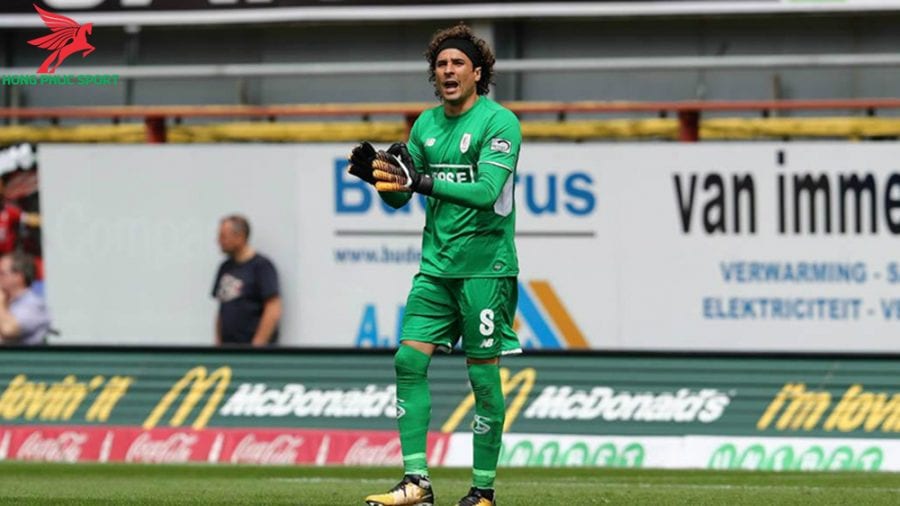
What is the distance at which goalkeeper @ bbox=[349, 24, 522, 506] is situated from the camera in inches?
361

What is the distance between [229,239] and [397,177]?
32.9ft

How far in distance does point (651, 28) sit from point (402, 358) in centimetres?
1148

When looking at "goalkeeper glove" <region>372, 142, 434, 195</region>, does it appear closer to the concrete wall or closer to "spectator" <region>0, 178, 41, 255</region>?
the concrete wall

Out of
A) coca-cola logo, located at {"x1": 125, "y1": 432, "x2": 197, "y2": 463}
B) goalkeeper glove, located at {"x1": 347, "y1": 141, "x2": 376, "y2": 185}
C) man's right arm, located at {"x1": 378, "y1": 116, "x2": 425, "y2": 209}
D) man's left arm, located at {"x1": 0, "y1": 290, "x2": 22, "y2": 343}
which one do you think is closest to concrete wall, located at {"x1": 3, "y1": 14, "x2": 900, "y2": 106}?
man's left arm, located at {"x1": 0, "y1": 290, "x2": 22, "y2": 343}

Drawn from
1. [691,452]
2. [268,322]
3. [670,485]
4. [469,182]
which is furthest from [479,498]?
[268,322]

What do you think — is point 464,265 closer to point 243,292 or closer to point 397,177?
point 397,177

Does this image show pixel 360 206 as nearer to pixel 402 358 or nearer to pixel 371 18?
pixel 371 18

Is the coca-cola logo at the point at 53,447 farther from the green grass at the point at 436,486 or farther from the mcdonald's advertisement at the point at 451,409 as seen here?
the green grass at the point at 436,486

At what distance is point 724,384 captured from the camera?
A: 1677 centimetres

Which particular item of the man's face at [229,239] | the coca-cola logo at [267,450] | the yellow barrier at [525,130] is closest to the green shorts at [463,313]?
the coca-cola logo at [267,450]

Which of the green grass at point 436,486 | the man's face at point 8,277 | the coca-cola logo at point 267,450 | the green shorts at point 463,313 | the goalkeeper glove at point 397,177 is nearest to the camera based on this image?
the goalkeeper glove at point 397,177

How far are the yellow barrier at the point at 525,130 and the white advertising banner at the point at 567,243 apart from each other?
0.33 metres

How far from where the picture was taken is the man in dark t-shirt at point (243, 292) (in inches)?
734

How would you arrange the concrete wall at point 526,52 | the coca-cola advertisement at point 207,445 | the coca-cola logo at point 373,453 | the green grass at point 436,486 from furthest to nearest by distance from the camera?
the concrete wall at point 526,52, the coca-cola advertisement at point 207,445, the coca-cola logo at point 373,453, the green grass at point 436,486
